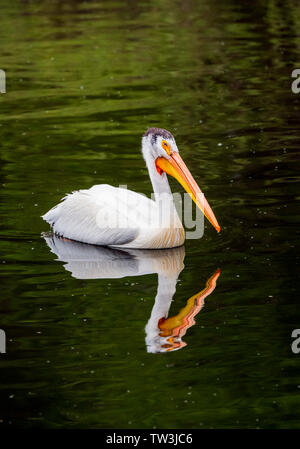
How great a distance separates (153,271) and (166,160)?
957 millimetres

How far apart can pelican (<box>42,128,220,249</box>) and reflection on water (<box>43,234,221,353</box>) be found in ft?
0.29

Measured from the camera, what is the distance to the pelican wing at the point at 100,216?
25.3ft

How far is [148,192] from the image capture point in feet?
29.4

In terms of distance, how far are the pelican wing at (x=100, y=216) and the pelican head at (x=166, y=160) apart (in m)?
0.27

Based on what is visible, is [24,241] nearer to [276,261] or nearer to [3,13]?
[276,261]

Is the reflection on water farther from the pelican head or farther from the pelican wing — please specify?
the pelican head

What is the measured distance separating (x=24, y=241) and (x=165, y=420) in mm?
3049

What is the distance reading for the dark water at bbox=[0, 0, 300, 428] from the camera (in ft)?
17.9
